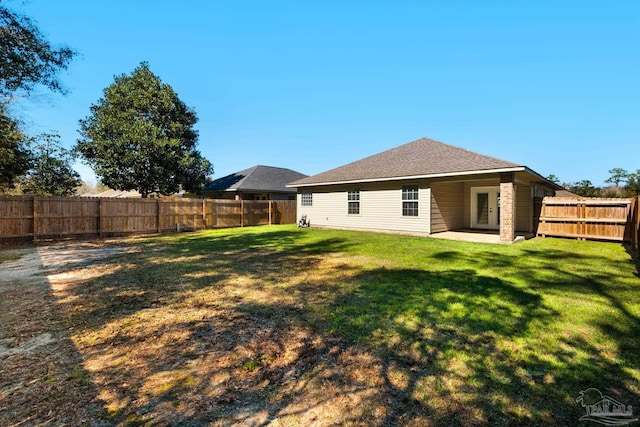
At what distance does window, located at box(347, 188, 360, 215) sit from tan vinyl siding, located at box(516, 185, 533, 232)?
7908mm

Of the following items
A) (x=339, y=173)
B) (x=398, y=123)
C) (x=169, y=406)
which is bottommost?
(x=169, y=406)

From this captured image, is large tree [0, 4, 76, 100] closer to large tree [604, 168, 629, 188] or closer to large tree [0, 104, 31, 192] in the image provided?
large tree [0, 104, 31, 192]

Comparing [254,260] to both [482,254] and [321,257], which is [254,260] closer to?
[321,257]

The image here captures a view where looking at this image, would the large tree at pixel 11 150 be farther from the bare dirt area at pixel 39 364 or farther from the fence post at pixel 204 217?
the bare dirt area at pixel 39 364

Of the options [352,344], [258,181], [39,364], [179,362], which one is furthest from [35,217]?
[352,344]

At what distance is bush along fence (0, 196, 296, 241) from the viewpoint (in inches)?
480

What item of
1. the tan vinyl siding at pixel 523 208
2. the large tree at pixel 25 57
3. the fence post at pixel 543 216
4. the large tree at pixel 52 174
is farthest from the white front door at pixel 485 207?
the large tree at pixel 52 174

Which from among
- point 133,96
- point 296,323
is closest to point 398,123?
point 133,96

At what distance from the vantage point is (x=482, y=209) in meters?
15.6

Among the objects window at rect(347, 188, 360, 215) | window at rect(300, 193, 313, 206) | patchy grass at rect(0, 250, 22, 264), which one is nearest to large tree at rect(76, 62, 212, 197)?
window at rect(300, 193, 313, 206)

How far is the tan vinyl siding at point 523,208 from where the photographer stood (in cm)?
1423

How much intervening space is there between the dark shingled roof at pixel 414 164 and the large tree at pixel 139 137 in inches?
354

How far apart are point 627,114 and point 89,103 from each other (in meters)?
40.1

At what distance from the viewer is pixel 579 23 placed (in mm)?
11195
